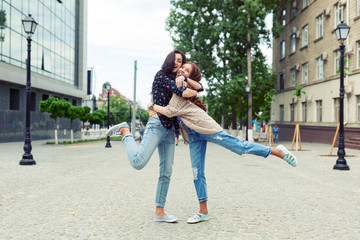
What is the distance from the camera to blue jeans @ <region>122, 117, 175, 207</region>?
13.9ft

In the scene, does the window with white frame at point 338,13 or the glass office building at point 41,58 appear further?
the glass office building at point 41,58

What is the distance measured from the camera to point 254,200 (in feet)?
20.2

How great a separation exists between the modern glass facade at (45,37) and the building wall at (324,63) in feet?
69.4

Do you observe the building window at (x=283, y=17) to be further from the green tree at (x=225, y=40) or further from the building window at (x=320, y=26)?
the building window at (x=320, y=26)

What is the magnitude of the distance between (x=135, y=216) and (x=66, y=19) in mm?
40031

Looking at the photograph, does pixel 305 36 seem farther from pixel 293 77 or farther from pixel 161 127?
pixel 161 127

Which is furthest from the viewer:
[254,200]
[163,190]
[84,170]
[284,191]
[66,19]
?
[66,19]

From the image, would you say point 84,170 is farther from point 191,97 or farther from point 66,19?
point 66,19

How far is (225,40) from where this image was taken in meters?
32.2

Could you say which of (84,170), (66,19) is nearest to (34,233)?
(84,170)

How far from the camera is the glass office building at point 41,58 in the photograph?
27.6 meters

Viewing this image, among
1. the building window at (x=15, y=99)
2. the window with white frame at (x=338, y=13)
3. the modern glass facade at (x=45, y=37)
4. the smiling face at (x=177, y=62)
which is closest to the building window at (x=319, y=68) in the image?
the window with white frame at (x=338, y=13)

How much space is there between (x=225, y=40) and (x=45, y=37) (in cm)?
1626

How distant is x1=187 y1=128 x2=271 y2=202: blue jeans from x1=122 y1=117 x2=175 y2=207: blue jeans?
0.25 m
